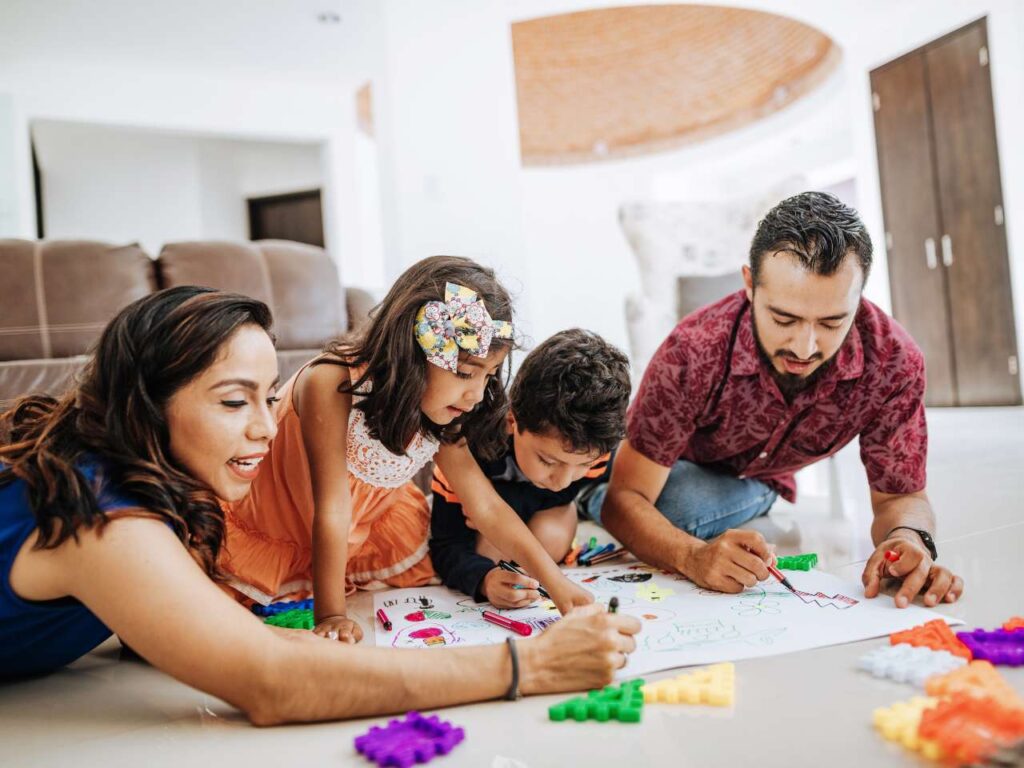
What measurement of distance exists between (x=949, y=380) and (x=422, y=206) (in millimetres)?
3696

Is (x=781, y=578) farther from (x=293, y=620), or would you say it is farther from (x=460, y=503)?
(x=293, y=620)

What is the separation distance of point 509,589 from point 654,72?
5901mm

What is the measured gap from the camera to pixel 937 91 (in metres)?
5.15

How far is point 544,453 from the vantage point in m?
1.64

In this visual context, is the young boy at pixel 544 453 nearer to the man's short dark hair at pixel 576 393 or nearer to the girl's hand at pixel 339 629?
the man's short dark hair at pixel 576 393

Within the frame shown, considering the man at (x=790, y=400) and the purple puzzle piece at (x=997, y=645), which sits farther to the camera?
the man at (x=790, y=400)

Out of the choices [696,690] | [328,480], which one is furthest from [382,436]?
[696,690]

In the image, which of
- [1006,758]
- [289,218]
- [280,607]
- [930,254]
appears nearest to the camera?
[1006,758]

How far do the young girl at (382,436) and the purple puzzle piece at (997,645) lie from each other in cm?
56

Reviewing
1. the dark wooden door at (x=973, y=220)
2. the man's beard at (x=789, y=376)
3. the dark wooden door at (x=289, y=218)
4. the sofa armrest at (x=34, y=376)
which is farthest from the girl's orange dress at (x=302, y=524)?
the dark wooden door at (x=289, y=218)

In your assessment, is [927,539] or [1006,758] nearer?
[1006,758]

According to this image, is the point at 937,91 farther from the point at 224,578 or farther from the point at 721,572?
the point at 224,578

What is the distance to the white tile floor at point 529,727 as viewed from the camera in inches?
32.9

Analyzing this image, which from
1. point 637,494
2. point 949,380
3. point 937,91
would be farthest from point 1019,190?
point 637,494
